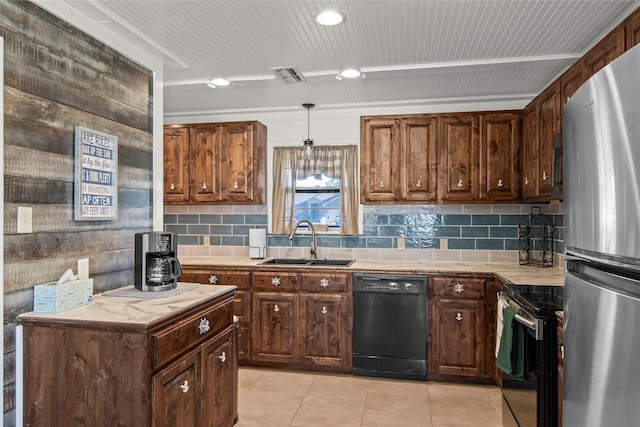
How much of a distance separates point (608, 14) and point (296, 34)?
5.78 feet

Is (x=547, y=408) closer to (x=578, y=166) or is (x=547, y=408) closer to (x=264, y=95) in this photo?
(x=578, y=166)

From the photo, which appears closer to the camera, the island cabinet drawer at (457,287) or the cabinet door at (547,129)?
the cabinet door at (547,129)

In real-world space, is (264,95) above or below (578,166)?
above

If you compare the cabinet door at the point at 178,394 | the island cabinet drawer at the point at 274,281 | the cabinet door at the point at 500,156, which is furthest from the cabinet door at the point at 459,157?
the cabinet door at the point at 178,394

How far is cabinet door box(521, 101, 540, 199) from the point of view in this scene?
11.2 ft

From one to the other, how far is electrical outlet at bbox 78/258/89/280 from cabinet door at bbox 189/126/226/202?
2.03 m

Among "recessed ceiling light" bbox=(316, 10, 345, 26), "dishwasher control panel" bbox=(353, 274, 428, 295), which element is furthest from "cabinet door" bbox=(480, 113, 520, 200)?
"recessed ceiling light" bbox=(316, 10, 345, 26)

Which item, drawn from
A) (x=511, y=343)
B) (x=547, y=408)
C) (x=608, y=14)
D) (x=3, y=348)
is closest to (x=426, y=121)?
(x=608, y=14)

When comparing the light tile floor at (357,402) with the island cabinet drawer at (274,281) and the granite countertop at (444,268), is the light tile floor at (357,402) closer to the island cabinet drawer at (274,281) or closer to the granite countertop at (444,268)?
the island cabinet drawer at (274,281)

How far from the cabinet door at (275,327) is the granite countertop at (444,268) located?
29 cm

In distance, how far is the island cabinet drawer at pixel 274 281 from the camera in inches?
153

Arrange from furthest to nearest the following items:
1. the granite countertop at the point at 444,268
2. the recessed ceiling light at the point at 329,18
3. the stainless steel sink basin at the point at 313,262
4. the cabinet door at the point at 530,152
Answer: the stainless steel sink basin at the point at 313,262
the cabinet door at the point at 530,152
the granite countertop at the point at 444,268
the recessed ceiling light at the point at 329,18

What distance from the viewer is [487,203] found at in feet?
→ 13.0

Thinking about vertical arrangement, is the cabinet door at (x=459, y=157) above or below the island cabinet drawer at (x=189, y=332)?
above
